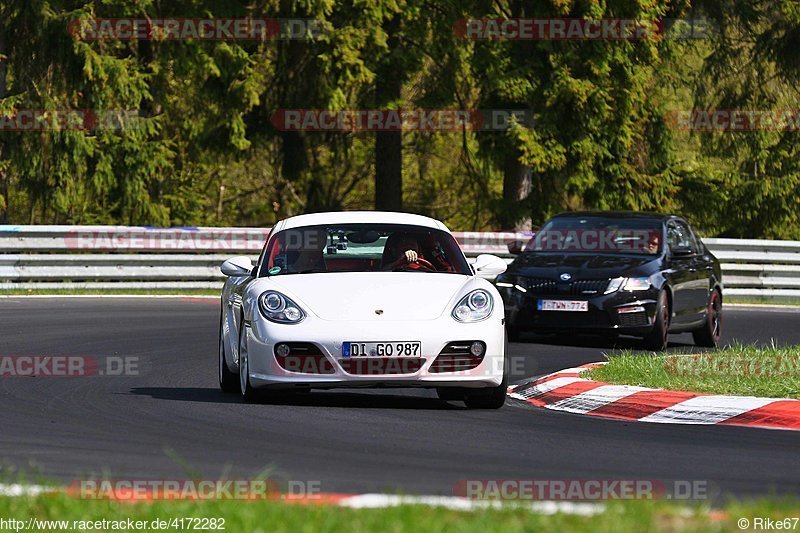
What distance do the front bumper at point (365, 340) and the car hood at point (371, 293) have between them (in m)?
0.09

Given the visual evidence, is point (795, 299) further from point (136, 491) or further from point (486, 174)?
point (136, 491)

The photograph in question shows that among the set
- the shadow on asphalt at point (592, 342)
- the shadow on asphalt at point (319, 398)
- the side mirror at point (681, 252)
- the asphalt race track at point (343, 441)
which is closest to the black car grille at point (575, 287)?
the shadow on asphalt at point (592, 342)

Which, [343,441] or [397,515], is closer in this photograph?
[397,515]

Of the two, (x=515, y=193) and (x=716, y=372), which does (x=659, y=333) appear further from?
(x=515, y=193)

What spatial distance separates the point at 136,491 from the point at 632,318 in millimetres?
10462

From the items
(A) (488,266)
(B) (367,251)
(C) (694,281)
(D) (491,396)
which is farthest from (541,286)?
(D) (491,396)

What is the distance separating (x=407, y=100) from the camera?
3656 cm

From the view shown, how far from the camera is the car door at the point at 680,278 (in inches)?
679

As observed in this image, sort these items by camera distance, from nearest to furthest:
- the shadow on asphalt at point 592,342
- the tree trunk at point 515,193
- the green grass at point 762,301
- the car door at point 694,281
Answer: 1. the shadow on asphalt at point 592,342
2. the car door at point 694,281
3. the green grass at point 762,301
4. the tree trunk at point 515,193

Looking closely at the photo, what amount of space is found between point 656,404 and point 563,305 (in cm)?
581

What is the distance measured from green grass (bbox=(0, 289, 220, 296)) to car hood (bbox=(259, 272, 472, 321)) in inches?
522

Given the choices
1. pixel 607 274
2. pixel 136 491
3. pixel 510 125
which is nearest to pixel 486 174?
pixel 510 125

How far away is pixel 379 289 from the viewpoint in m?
10.8

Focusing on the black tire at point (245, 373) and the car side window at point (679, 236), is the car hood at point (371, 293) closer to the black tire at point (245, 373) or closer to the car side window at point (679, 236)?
the black tire at point (245, 373)
